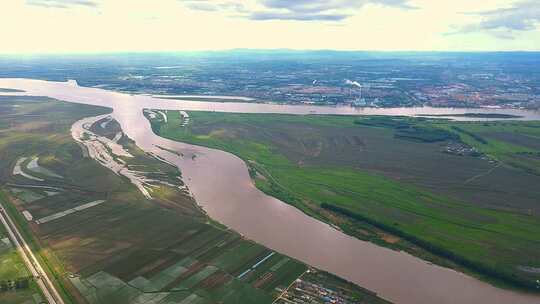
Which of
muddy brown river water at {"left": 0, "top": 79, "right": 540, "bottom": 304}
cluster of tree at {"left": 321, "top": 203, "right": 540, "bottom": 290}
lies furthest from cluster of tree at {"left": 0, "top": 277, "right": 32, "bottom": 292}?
cluster of tree at {"left": 321, "top": 203, "right": 540, "bottom": 290}

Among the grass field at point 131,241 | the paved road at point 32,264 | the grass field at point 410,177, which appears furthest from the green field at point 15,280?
the grass field at point 410,177

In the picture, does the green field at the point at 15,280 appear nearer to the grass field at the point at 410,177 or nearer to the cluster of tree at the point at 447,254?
the grass field at the point at 410,177

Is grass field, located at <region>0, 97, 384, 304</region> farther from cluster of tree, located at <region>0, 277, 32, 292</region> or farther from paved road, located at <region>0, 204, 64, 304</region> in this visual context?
cluster of tree, located at <region>0, 277, 32, 292</region>

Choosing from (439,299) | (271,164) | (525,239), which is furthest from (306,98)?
(439,299)

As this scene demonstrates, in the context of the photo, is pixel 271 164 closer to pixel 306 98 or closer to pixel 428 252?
pixel 428 252

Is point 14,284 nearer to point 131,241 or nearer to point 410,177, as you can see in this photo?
point 131,241
